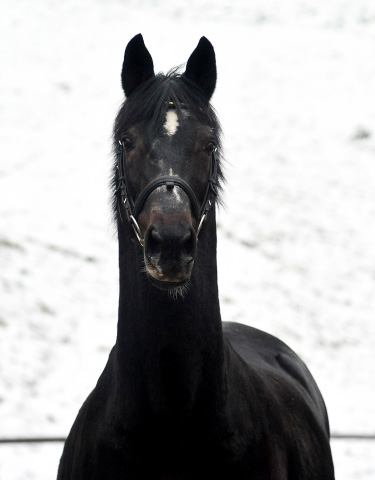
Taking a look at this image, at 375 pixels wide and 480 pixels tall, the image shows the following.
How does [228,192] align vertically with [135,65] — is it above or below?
above

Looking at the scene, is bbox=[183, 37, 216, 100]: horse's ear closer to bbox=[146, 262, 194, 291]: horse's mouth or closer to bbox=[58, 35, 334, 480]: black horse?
bbox=[58, 35, 334, 480]: black horse

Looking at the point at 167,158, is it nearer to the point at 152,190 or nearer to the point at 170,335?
the point at 152,190

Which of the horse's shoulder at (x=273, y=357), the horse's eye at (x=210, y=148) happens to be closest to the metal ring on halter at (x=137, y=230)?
the horse's eye at (x=210, y=148)

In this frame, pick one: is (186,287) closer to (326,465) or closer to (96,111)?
(326,465)

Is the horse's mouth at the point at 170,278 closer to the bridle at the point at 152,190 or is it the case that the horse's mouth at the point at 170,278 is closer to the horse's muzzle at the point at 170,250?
the horse's muzzle at the point at 170,250

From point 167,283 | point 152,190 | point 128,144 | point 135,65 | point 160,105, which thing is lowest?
point 167,283

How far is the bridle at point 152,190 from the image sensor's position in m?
2.88

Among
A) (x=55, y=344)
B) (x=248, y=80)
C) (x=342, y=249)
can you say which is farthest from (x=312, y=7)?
(x=55, y=344)

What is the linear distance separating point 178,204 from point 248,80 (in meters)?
16.9

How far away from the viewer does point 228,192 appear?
13898 millimetres

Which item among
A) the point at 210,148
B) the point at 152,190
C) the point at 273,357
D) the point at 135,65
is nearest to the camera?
the point at 152,190

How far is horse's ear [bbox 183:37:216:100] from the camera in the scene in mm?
3363

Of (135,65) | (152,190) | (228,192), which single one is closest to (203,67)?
(135,65)

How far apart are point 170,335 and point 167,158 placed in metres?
0.68
